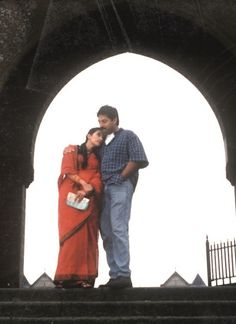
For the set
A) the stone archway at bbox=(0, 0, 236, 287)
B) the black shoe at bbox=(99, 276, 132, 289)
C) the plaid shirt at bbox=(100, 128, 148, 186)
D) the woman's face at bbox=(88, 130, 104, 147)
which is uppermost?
the stone archway at bbox=(0, 0, 236, 287)

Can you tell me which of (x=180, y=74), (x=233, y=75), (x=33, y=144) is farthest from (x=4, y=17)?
(x=233, y=75)

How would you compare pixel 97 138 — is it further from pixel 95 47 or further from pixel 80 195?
pixel 95 47

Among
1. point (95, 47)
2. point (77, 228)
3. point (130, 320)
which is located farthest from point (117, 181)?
point (95, 47)

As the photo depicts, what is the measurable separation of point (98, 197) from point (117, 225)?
0.58 metres

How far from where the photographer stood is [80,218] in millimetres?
8805

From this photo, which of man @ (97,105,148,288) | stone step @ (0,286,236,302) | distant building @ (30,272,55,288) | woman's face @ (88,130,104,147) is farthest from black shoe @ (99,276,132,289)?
distant building @ (30,272,55,288)

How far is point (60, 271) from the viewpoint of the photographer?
859 cm

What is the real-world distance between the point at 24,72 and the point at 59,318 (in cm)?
413

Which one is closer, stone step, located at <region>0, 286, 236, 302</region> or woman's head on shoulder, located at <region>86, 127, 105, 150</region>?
stone step, located at <region>0, 286, 236, 302</region>

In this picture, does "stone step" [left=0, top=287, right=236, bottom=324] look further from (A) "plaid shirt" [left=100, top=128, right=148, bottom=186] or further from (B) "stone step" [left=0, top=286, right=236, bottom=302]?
(A) "plaid shirt" [left=100, top=128, right=148, bottom=186]

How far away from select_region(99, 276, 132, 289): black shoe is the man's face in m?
1.87

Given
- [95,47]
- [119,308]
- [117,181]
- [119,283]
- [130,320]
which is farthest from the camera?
[95,47]

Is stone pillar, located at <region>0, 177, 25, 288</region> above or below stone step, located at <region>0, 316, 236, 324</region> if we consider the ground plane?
above

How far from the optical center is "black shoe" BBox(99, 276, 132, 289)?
7.84 metres
